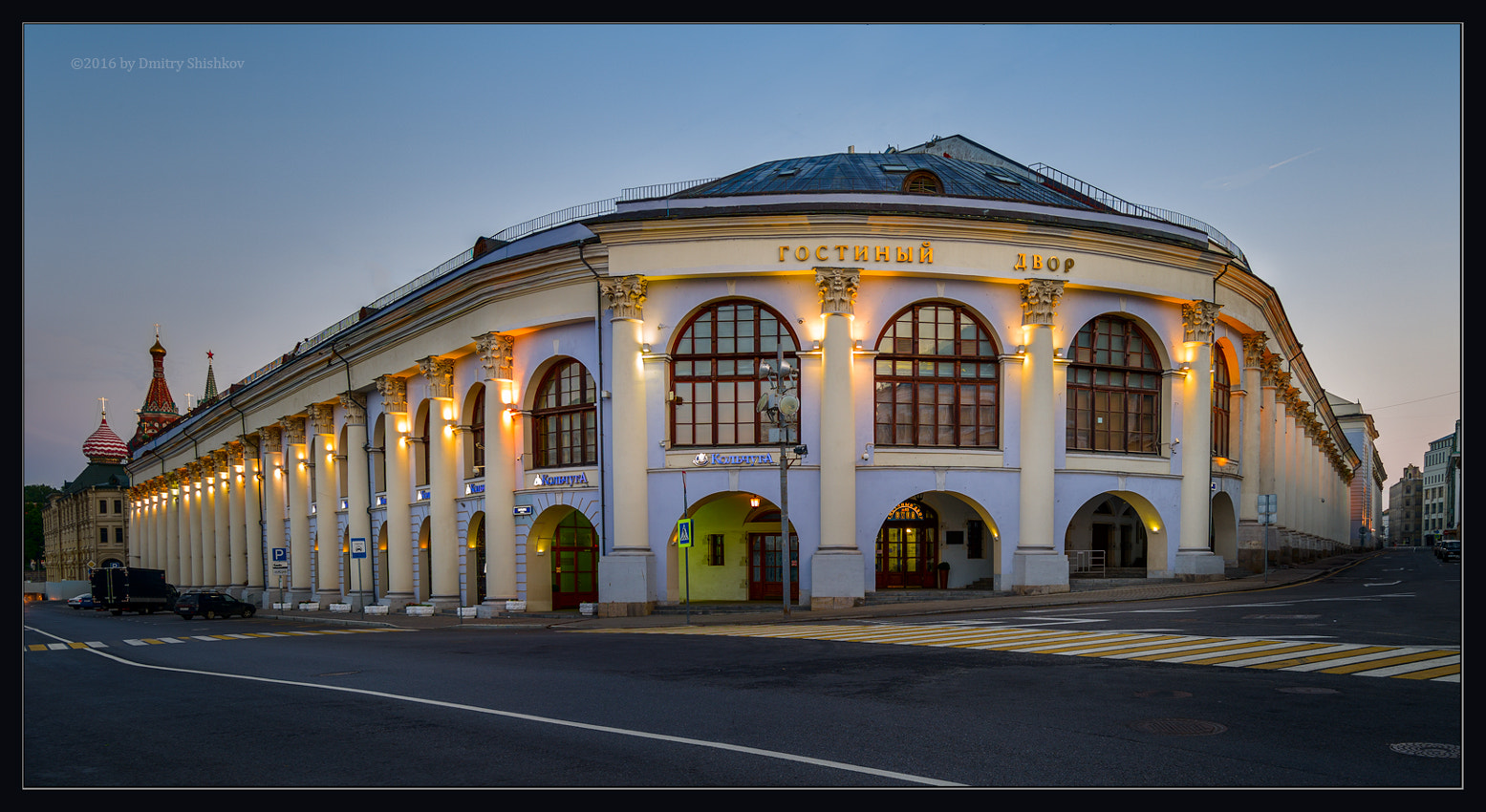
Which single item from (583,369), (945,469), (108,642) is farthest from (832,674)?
(108,642)

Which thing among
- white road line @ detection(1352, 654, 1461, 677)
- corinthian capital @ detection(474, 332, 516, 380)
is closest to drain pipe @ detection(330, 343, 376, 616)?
corinthian capital @ detection(474, 332, 516, 380)

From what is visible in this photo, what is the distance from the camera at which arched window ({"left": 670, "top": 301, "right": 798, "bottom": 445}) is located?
32.8m

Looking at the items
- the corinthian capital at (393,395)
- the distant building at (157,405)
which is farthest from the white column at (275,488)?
the distant building at (157,405)

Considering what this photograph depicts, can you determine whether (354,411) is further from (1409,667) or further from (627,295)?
(1409,667)

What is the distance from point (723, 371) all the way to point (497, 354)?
8.68 metres

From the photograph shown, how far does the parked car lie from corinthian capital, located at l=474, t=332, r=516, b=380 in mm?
19654

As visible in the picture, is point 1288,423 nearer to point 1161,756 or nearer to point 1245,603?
point 1245,603

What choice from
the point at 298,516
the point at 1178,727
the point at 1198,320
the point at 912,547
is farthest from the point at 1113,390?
the point at 298,516

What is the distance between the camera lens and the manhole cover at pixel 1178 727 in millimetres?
9625

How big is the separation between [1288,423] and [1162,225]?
26424 mm

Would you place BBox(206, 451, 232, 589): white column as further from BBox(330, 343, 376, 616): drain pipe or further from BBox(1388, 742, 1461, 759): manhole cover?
BBox(1388, 742, 1461, 759): manhole cover

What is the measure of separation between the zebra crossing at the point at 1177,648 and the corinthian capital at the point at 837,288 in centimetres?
1168

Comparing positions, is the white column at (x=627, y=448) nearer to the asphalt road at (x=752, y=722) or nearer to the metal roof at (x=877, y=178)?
the metal roof at (x=877, y=178)

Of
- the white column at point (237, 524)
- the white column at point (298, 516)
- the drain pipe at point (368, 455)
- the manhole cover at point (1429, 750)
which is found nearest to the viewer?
the manhole cover at point (1429, 750)
